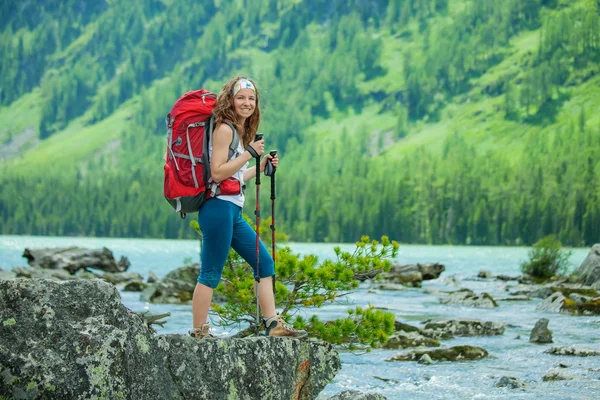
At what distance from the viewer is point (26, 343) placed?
746 centimetres

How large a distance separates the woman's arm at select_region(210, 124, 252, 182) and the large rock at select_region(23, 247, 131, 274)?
57261 mm

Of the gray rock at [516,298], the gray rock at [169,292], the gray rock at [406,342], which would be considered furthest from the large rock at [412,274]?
the gray rock at [406,342]

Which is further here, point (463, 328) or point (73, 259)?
point (73, 259)

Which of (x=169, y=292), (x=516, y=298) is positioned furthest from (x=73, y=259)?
(x=516, y=298)

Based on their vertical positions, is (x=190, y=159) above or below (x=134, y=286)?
above

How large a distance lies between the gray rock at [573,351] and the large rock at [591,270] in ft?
79.3

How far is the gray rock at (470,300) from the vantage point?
39562mm

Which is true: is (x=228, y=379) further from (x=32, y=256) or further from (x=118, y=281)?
(x=32, y=256)

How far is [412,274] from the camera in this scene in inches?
2317

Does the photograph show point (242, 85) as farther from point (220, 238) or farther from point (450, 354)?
point (450, 354)

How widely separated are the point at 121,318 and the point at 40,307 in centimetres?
74

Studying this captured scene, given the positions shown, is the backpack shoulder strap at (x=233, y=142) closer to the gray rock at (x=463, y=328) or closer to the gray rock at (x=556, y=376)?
the gray rock at (x=556, y=376)

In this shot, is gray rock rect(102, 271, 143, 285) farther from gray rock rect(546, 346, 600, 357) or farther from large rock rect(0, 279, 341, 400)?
large rock rect(0, 279, 341, 400)

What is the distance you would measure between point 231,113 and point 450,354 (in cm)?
1501
